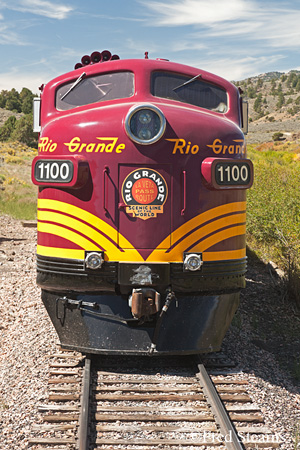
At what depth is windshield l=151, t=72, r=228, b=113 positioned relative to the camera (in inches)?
235

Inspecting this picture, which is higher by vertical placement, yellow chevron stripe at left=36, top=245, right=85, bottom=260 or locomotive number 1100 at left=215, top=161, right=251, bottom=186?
locomotive number 1100 at left=215, top=161, right=251, bottom=186

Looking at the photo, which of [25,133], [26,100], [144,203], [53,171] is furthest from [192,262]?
[26,100]

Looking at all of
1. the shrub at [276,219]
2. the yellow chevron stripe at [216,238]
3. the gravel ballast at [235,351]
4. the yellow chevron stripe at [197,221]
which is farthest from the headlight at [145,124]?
the shrub at [276,219]

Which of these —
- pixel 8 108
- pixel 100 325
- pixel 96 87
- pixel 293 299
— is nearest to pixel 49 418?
pixel 100 325

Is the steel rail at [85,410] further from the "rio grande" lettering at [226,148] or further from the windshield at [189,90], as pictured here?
the windshield at [189,90]

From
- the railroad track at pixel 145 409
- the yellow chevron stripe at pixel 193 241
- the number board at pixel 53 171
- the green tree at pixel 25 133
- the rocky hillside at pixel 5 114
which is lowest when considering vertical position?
the railroad track at pixel 145 409

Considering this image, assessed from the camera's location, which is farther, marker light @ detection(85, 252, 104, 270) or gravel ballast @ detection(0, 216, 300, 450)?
marker light @ detection(85, 252, 104, 270)

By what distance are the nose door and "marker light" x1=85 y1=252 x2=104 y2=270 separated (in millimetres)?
312

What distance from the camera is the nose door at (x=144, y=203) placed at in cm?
545

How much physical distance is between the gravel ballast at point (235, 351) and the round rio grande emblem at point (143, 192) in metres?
2.06

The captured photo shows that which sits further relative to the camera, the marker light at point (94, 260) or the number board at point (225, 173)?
the number board at point (225, 173)

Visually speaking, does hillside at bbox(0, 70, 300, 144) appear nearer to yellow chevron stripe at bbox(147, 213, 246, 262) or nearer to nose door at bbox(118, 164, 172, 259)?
yellow chevron stripe at bbox(147, 213, 246, 262)

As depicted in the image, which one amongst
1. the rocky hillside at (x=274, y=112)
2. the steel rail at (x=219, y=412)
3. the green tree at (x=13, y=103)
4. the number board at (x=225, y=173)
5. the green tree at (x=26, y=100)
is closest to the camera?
the steel rail at (x=219, y=412)

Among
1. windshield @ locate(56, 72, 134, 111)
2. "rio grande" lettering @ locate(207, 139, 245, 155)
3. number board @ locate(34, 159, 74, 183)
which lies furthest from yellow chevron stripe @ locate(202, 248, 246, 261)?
windshield @ locate(56, 72, 134, 111)
